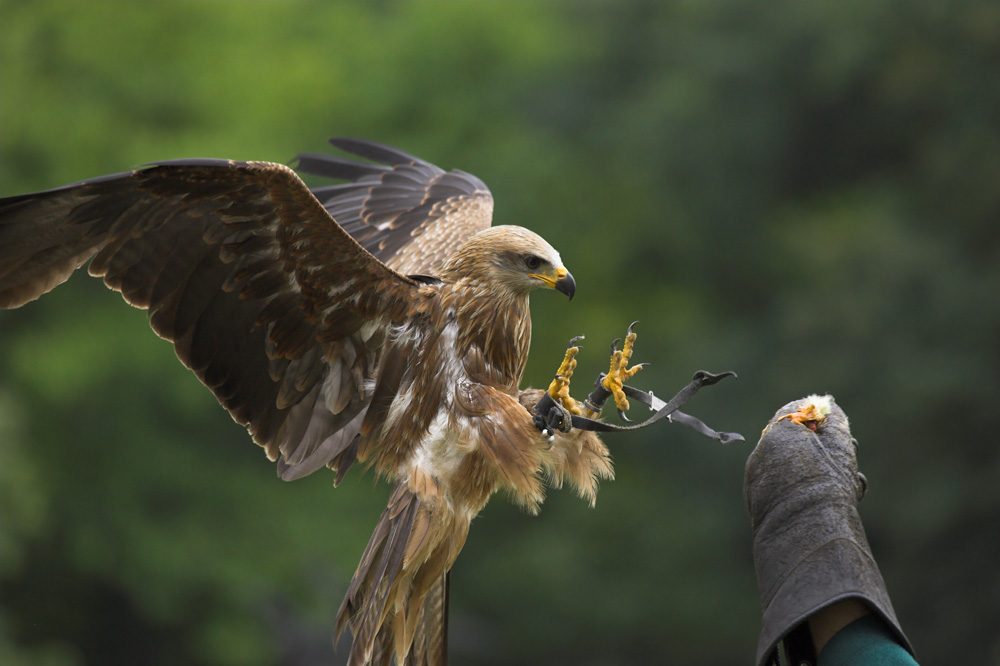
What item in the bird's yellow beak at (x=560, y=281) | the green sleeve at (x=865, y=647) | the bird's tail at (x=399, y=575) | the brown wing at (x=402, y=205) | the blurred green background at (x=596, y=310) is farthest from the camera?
the blurred green background at (x=596, y=310)

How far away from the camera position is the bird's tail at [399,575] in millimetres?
4469

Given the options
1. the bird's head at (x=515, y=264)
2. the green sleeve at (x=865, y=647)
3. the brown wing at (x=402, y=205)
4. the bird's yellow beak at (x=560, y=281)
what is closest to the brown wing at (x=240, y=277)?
the bird's head at (x=515, y=264)

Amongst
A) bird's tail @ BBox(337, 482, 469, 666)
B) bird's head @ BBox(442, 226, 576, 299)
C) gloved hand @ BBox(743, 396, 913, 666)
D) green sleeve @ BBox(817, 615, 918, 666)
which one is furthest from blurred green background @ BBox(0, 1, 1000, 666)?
green sleeve @ BBox(817, 615, 918, 666)

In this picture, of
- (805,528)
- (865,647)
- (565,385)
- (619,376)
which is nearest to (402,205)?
(565,385)

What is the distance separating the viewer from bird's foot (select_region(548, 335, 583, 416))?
431cm

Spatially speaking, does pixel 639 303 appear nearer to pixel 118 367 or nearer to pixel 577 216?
pixel 577 216

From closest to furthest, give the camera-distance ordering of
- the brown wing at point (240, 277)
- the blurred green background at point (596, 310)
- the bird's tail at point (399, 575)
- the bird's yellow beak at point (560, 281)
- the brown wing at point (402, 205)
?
the brown wing at point (240, 277)
the bird's tail at point (399, 575)
the bird's yellow beak at point (560, 281)
the brown wing at point (402, 205)
the blurred green background at point (596, 310)

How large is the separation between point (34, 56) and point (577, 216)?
34.1 feet

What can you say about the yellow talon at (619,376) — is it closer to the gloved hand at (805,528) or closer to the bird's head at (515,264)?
the bird's head at (515,264)

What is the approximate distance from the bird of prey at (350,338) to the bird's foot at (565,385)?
0.01 metres

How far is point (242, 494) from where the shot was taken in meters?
19.4

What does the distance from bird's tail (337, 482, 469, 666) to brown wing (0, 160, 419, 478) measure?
46cm

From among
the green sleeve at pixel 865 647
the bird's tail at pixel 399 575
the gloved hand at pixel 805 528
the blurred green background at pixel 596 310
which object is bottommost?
the green sleeve at pixel 865 647

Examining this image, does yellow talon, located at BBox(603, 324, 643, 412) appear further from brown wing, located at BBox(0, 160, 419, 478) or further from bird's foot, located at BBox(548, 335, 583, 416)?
brown wing, located at BBox(0, 160, 419, 478)
